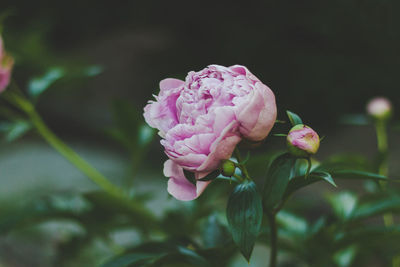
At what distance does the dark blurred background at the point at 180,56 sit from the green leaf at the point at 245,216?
0.96 metres

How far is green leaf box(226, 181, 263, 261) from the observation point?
0.42 meters

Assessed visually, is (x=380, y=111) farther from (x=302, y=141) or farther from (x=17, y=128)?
(x=17, y=128)

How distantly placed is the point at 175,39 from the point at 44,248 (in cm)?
138

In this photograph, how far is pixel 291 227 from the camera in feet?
2.51

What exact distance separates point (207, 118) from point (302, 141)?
94mm

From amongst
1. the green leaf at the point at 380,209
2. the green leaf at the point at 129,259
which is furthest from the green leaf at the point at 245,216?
the green leaf at the point at 380,209

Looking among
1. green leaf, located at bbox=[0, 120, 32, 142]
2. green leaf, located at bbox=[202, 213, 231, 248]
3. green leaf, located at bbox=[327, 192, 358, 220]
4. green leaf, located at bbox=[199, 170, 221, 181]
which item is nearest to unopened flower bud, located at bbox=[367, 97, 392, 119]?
green leaf, located at bbox=[327, 192, 358, 220]

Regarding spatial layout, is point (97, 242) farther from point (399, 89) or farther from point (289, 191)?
point (399, 89)

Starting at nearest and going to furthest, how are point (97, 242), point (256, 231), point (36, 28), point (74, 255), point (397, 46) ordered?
point (256, 231), point (74, 255), point (97, 242), point (397, 46), point (36, 28)

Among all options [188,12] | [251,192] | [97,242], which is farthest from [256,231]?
[188,12]

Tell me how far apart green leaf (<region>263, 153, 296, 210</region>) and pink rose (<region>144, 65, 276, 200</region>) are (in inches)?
1.9

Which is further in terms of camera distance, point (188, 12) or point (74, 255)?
point (188, 12)

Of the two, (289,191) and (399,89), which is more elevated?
(289,191)

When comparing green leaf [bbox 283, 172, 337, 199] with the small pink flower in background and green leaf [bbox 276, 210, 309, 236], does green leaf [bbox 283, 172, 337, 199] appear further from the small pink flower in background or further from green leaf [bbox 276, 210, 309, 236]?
the small pink flower in background
